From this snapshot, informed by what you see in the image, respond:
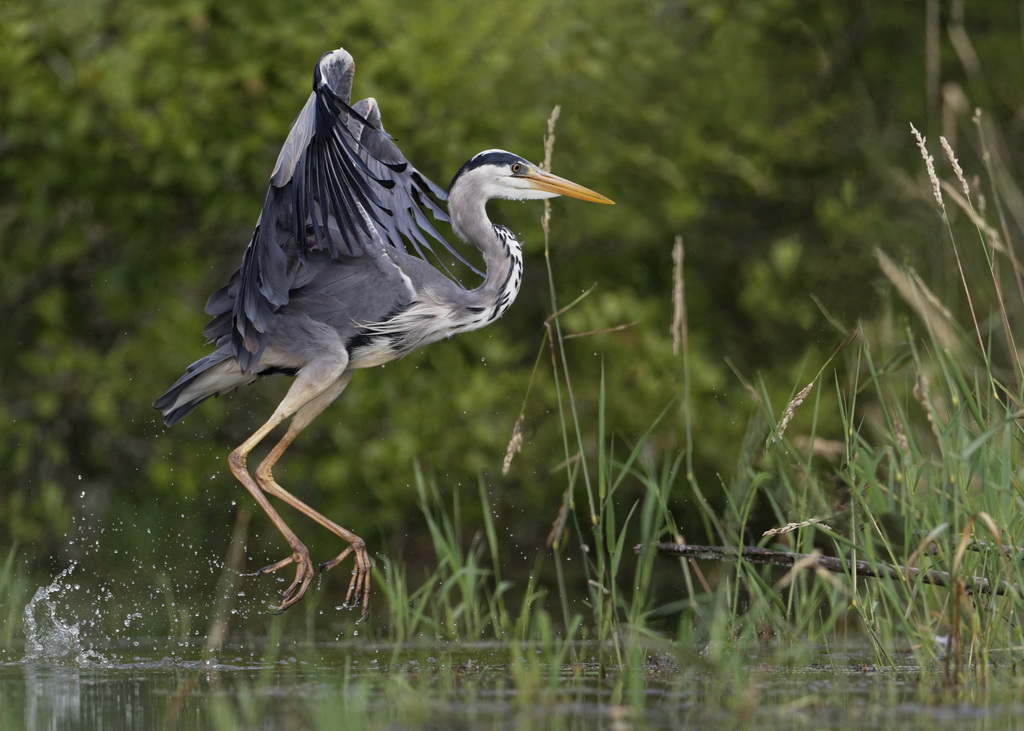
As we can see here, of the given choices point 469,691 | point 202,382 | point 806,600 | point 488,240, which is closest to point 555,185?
point 488,240

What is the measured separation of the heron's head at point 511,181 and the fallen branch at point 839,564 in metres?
1.57

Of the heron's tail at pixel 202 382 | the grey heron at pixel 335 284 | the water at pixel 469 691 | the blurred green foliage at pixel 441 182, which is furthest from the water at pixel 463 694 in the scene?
the blurred green foliage at pixel 441 182

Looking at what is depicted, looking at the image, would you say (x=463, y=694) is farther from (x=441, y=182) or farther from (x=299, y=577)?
(x=441, y=182)

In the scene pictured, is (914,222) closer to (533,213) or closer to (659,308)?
(659,308)

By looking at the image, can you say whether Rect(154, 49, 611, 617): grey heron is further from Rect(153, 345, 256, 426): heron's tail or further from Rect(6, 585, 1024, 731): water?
Rect(6, 585, 1024, 731): water

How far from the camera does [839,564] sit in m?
3.16

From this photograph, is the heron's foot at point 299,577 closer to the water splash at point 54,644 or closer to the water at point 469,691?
the water at point 469,691

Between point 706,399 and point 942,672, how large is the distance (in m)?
2.80

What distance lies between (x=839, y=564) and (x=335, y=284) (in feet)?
6.15

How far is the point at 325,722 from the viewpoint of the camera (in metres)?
2.52

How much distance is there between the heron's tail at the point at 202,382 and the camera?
4.34m

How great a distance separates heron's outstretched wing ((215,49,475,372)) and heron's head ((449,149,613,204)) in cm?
19

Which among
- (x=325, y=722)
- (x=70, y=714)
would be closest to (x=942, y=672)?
(x=325, y=722)

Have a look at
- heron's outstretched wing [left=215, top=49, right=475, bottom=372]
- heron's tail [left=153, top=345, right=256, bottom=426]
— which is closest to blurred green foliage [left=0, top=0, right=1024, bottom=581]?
heron's outstretched wing [left=215, top=49, right=475, bottom=372]
